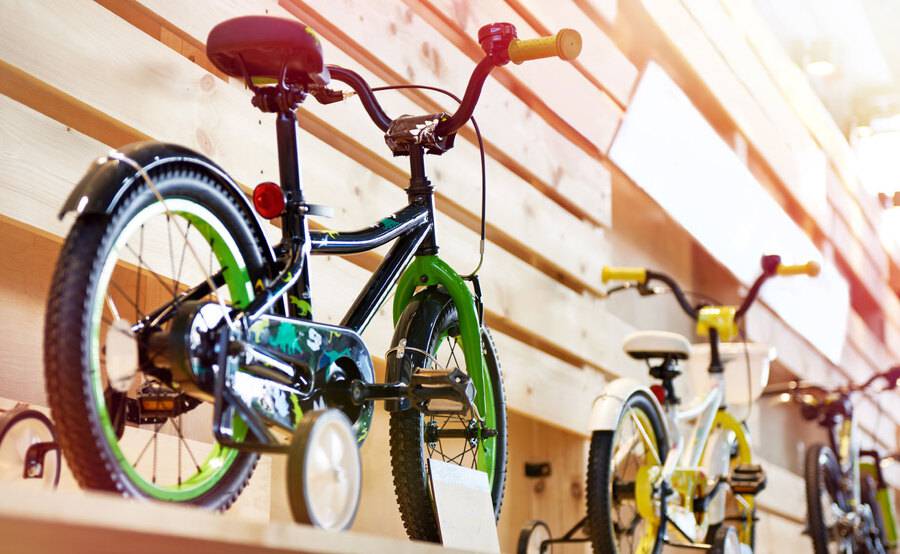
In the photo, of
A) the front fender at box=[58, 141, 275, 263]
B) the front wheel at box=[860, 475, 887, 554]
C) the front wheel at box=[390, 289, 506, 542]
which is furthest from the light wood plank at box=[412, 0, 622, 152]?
the front wheel at box=[860, 475, 887, 554]

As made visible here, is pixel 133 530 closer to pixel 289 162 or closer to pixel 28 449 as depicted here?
pixel 28 449

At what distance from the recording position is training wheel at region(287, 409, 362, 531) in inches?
44.4

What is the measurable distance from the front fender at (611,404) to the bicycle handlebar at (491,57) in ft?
2.89

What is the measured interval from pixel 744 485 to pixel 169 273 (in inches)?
70.1

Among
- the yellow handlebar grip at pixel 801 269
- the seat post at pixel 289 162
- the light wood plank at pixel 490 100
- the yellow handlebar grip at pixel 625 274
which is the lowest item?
the seat post at pixel 289 162

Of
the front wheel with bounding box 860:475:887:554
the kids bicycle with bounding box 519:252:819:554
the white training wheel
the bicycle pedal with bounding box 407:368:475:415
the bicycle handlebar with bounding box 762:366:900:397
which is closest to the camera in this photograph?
the white training wheel

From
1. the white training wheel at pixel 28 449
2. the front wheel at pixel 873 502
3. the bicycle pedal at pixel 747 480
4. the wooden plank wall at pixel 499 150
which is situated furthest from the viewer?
the front wheel at pixel 873 502

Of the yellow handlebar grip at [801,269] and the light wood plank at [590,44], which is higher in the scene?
the light wood plank at [590,44]

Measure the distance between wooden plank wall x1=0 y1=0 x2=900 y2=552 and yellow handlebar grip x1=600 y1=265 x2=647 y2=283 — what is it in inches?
2.1

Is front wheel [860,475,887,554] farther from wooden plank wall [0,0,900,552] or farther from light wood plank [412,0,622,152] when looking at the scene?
light wood plank [412,0,622,152]

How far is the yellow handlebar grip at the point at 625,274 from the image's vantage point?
10.1 feet

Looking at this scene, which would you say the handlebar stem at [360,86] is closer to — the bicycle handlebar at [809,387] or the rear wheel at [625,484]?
the rear wheel at [625,484]

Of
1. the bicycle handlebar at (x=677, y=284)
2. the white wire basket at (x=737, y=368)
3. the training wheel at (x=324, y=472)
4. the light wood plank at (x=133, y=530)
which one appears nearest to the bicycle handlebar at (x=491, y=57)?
the training wheel at (x=324, y=472)

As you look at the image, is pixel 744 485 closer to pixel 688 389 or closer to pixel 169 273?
pixel 688 389
